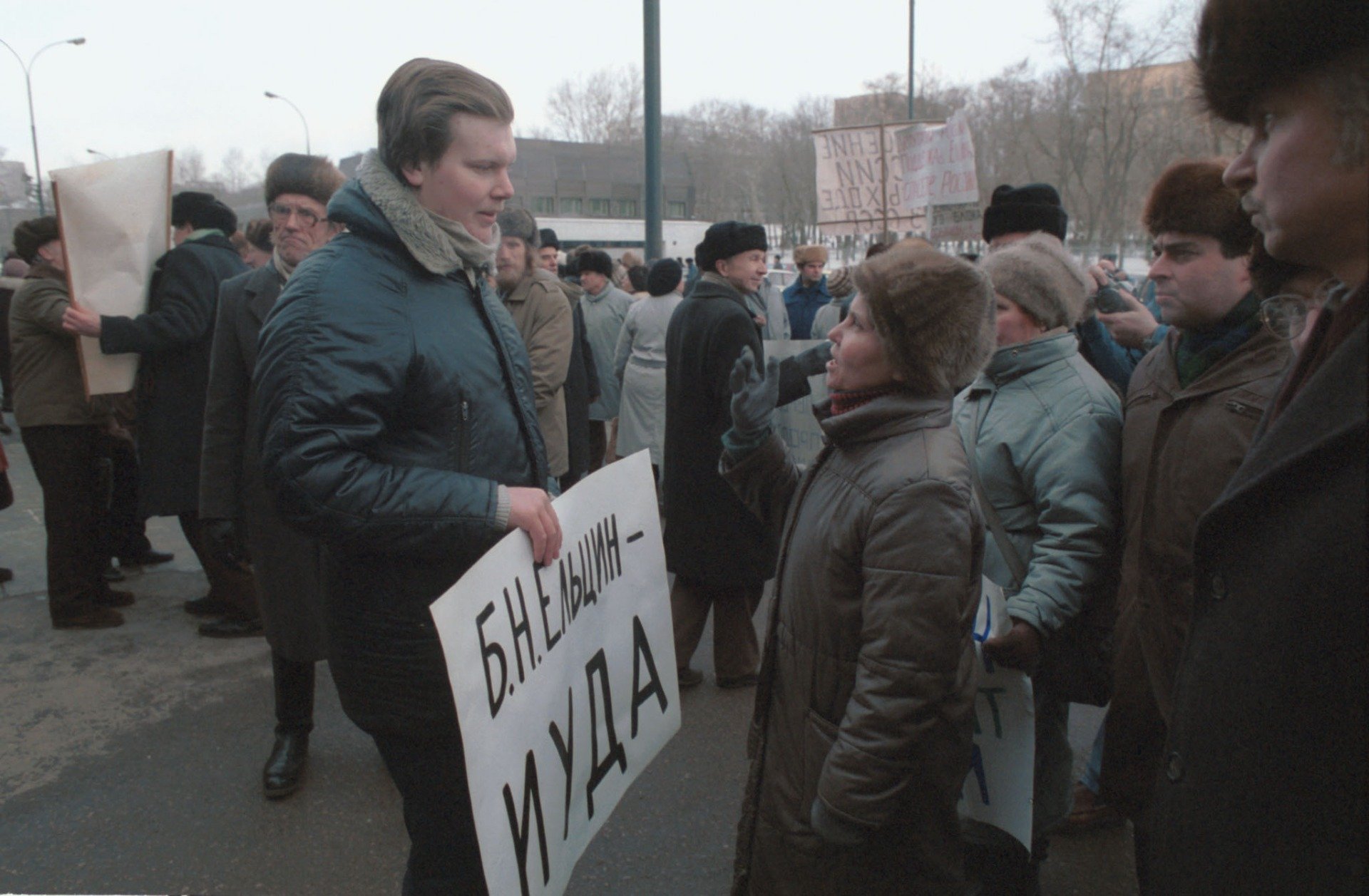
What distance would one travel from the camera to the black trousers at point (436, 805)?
1.87m

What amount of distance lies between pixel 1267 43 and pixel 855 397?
1091 millimetres

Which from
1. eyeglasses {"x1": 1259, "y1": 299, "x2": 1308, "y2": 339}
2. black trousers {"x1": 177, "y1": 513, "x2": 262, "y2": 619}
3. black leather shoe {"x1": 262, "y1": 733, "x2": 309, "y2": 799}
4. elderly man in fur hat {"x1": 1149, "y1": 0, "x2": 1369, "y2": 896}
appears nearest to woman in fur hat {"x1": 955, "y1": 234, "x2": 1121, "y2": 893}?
eyeglasses {"x1": 1259, "y1": 299, "x2": 1308, "y2": 339}

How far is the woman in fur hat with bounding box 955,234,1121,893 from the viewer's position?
226 centimetres

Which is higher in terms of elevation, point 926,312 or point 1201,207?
point 1201,207

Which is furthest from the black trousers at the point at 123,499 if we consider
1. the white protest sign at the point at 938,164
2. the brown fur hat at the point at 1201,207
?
the white protest sign at the point at 938,164

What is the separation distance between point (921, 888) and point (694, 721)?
2030mm

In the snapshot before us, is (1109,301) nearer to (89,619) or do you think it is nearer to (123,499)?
(89,619)

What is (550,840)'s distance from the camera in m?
1.87

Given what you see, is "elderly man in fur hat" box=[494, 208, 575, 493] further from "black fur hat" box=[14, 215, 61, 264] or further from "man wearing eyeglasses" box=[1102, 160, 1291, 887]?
"man wearing eyeglasses" box=[1102, 160, 1291, 887]

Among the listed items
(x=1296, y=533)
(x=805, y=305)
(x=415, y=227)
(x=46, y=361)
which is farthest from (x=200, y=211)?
(x=805, y=305)

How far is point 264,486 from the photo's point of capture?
305 centimetres

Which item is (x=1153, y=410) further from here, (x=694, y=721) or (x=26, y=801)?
(x=26, y=801)

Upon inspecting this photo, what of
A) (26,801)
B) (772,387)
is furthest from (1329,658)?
(26,801)

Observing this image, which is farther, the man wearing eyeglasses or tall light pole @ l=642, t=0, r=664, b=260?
tall light pole @ l=642, t=0, r=664, b=260
